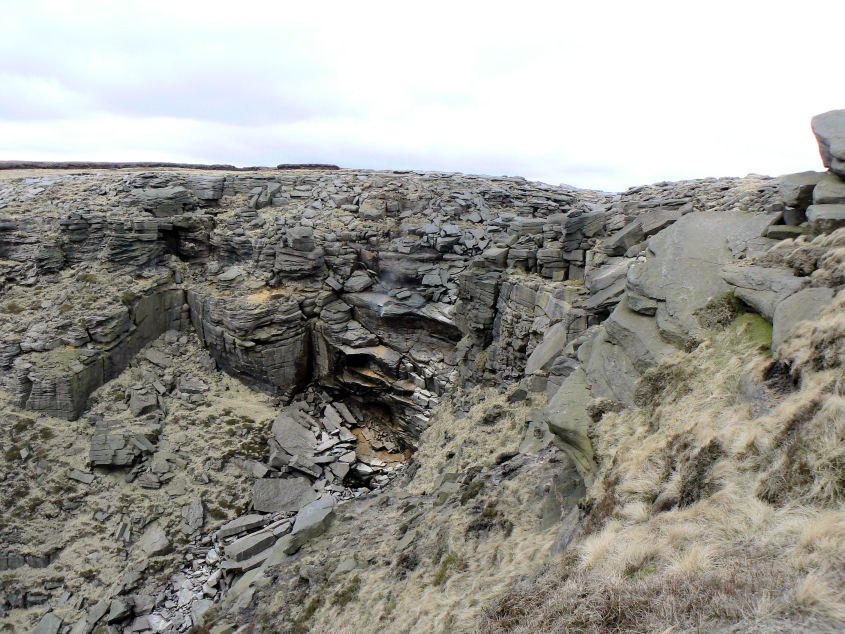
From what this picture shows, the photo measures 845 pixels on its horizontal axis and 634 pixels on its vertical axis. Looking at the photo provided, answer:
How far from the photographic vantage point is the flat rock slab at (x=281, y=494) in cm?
1945

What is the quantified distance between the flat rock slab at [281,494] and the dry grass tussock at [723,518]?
15.6m

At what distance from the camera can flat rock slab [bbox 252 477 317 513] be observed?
1945cm

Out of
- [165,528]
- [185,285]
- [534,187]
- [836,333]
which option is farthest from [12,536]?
[534,187]

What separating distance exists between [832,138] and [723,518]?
8.84 metres

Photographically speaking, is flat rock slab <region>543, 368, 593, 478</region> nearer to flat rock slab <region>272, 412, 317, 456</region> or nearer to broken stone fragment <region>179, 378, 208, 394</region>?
flat rock slab <region>272, 412, 317, 456</region>

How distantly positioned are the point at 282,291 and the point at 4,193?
60.4ft

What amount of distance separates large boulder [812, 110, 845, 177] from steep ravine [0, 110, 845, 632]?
0.40 meters

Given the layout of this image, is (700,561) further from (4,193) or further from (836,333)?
(4,193)

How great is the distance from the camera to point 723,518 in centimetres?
492

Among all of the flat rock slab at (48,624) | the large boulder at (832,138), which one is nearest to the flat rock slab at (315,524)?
the flat rock slab at (48,624)

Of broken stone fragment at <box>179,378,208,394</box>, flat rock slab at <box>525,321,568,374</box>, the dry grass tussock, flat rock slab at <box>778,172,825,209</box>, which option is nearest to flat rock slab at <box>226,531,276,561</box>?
broken stone fragment at <box>179,378,208,394</box>

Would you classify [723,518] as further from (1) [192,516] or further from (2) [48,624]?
(2) [48,624]

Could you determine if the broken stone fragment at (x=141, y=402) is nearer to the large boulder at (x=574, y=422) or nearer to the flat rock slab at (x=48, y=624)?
the flat rock slab at (x=48, y=624)

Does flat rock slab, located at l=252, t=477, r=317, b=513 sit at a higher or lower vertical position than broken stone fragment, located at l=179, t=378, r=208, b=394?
lower
